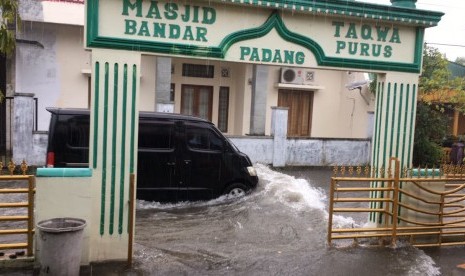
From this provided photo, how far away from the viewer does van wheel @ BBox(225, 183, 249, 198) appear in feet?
32.3

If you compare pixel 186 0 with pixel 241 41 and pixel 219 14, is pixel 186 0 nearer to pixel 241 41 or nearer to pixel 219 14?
pixel 219 14

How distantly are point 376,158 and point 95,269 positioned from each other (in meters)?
4.37

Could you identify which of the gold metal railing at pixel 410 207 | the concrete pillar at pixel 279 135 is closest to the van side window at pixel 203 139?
the gold metal railing at pixel 410 207

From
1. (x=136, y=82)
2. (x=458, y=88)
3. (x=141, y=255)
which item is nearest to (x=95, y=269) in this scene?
(x=141, y=255)

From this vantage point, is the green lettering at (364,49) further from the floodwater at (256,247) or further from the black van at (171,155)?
the black van at (171,155)

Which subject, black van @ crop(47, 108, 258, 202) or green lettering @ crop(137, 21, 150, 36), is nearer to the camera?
green lettering @ crop(137, 21, 150, 36)

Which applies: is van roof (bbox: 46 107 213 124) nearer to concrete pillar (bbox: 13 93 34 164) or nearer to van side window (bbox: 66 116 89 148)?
van side window (bbox: 66 116 89 148)

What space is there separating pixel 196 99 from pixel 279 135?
420cm

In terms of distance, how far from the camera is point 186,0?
5.97 m

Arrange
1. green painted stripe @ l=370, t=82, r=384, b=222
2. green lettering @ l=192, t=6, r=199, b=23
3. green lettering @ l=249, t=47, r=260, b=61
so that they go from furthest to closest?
green painted stripe @ l=370, t=82, r=384, b=222
green lettering @ l=249, t=47, r=260, b=61
green lettering @ l=192, t=6, r=199, b=23

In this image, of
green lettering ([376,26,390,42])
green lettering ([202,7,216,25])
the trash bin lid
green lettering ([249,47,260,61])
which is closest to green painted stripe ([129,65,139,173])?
the trash bin lid

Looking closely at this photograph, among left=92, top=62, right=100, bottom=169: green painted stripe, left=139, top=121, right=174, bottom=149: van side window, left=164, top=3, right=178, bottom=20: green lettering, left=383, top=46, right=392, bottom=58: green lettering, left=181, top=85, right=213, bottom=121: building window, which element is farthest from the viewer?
left=181, top=85, right=213, bottom=121: building window

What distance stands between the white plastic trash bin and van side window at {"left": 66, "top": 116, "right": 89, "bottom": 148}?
3.62 meters

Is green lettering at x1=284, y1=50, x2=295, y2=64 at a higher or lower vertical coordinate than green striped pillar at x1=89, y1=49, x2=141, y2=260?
higher
